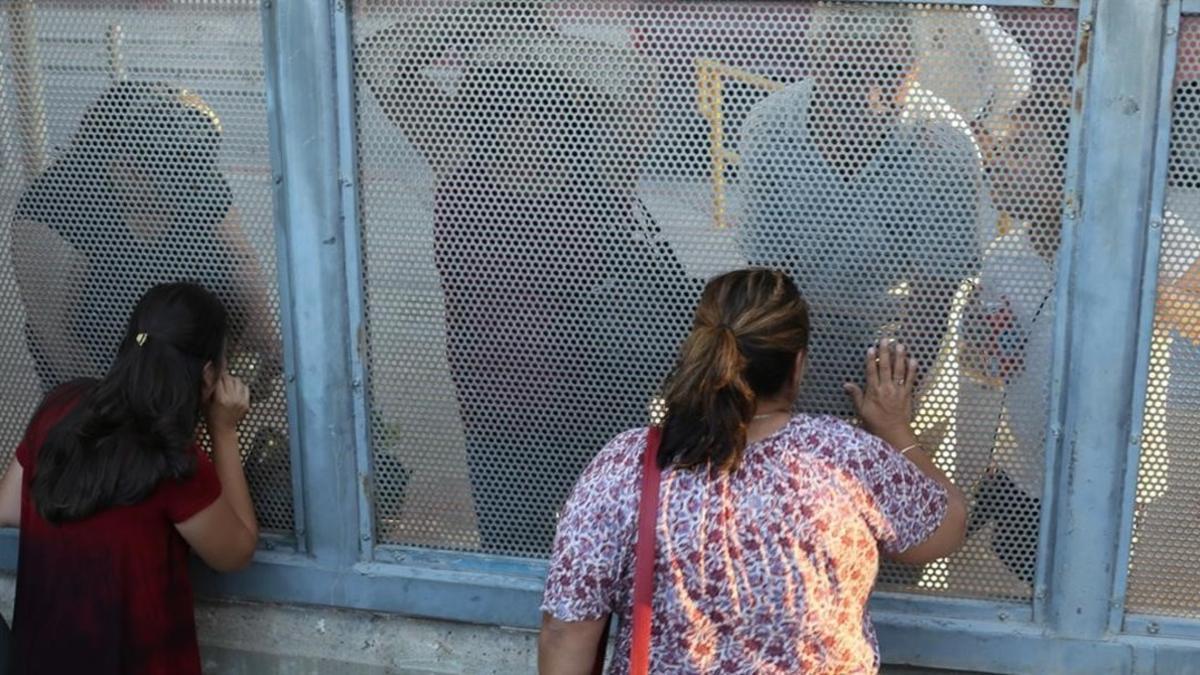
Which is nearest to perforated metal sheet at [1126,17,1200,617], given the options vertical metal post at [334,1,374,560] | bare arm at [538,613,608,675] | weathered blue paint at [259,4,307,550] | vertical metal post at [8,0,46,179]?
bare arm at [538,613,608,675]

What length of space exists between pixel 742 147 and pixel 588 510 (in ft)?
3.14

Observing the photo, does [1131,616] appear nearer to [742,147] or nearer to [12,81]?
[742,147]

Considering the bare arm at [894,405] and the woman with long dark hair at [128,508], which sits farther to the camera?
the woman with long dark hair at [128,508]

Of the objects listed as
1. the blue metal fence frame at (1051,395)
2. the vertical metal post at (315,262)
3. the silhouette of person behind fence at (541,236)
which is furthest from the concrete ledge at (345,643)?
the silhouette of person behind fence at (541,236)

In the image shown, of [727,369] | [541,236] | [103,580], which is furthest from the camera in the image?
[541,236]

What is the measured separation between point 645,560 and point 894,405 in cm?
79

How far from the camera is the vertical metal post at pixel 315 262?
10.1 ft

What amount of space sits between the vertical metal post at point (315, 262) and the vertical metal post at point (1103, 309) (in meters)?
1.62

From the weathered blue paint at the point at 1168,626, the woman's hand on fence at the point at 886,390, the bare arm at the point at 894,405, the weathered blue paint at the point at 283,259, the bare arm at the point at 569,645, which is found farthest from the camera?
the weathered blue paint at the point at 283,259

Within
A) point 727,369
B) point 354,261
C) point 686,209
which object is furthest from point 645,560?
point 354,261

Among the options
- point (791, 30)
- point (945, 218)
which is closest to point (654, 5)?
point (791, 30)

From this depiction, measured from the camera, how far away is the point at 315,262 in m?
3.16

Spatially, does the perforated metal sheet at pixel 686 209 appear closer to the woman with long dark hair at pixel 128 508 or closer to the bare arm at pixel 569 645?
the woman with long dark hair at pixel 128 508

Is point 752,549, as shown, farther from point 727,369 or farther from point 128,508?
point 128,508
